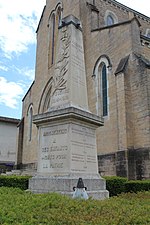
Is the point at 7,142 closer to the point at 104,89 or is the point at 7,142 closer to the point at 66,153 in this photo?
the point at 104,89

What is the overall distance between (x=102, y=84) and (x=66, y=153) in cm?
1195

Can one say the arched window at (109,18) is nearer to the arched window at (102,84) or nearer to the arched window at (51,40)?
the arched window at (51,40)

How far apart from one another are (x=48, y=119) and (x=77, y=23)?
3441 mm

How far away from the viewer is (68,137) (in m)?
6.21

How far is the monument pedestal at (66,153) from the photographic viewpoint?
6031 millimetres

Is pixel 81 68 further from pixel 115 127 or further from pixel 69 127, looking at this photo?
pixel 115 127

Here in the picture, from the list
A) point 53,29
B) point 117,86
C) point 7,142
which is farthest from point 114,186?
point 7,142

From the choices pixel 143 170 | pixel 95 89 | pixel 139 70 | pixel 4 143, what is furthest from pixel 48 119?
pixel 4 143

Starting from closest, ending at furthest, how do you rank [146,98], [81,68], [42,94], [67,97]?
1. [67,97]
2. [81,68]
3. [146,98]
4. [42,94]

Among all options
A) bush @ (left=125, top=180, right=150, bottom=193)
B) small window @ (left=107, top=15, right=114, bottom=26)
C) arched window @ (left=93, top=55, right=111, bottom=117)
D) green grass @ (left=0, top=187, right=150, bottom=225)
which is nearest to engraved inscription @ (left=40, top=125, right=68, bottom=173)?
green grass @ (left=0, top=187, right=150, bottom=225)

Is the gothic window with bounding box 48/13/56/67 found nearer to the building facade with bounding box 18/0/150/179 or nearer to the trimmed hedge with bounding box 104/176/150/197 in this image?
the building facade with bounding box 18/0/150/179

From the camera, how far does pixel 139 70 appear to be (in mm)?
14234

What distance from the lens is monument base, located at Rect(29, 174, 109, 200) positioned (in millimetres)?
5750

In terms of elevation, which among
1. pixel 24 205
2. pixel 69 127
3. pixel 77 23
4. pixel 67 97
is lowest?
pixel 24 205
